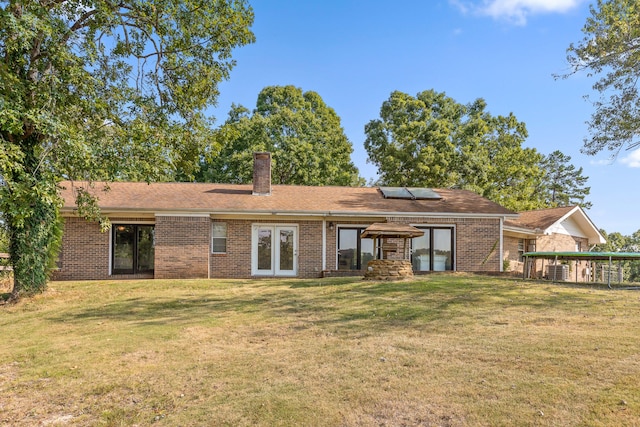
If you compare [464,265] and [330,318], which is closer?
[330,318]

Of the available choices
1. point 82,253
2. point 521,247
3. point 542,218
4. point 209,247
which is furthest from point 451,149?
point 82,253

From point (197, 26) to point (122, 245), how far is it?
878cm

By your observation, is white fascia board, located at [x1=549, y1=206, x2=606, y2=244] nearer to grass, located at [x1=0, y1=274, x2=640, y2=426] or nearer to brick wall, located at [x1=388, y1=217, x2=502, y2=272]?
brick wall, located at [x1=388, y1=217, x2=502, y2=272]

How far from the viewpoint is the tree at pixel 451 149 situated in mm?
28656

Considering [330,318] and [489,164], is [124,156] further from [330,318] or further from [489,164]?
[489,164]

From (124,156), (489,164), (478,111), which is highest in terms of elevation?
(478,111)

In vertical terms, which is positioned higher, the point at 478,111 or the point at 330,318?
the point at 478,111

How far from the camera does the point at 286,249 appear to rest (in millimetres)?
15992

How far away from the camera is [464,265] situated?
54.0 ft

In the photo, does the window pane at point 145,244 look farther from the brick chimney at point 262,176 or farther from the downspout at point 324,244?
the downspout at point 324,244

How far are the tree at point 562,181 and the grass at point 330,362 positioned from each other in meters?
39.1

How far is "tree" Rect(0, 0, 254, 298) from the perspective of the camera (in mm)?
8359

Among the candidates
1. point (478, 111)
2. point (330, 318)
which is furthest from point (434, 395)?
point (478, 111)

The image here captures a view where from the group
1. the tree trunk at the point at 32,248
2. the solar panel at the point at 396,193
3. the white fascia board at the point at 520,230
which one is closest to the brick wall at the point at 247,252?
the solar panel at the point at 396,193
